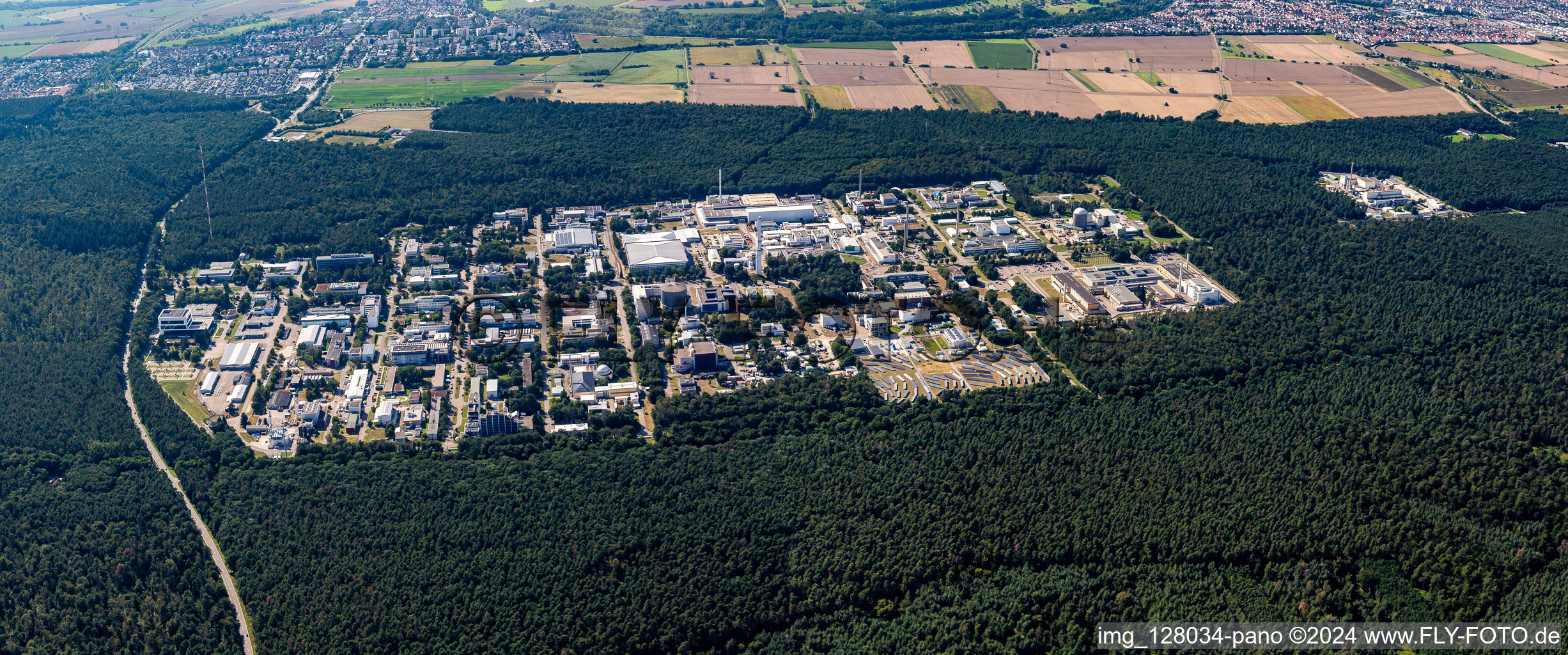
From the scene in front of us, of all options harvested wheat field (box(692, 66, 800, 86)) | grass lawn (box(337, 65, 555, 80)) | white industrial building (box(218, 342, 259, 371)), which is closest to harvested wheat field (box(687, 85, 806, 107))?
harvested wheat field (box(692, 66, 800, 86))

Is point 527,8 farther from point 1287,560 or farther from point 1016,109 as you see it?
point 1287,560

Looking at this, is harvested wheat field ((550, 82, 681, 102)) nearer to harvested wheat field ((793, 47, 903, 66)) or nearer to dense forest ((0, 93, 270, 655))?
harvested wheat field ((793, 47, 903, 66))

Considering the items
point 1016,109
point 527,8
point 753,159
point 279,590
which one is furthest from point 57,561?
point 527,8

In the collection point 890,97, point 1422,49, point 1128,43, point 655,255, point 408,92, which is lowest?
point 655,255

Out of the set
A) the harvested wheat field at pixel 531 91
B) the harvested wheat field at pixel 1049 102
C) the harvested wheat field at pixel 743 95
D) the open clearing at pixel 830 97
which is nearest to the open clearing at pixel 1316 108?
the harvested wheat field at pixel 1049 102

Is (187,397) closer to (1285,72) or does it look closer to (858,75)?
(858,75)

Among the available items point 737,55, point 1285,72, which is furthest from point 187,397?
point 1285,72

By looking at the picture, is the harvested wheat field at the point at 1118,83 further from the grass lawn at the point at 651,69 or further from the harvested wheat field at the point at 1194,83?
the grass lawn at the point at 651,69
